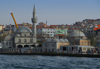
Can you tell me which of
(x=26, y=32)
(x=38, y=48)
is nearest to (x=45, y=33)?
(x=26, y=32)

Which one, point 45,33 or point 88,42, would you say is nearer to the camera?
point 88,42

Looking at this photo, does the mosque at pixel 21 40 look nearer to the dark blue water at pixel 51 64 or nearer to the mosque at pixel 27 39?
the mosque at pixel 27 39

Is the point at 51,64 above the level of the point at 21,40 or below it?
below

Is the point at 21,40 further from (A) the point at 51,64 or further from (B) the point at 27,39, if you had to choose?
(A) the point at 51,64

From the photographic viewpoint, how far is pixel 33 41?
348 feet

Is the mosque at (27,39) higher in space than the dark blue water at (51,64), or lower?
higher

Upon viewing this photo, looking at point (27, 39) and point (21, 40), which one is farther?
point (27, 39)

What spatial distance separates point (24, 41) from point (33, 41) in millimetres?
2732

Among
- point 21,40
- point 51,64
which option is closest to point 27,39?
point 21,40

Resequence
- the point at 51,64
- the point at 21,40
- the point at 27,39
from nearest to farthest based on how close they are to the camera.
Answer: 1. the point at 51,64
2. the point at 21,40
3. the point at 27,39

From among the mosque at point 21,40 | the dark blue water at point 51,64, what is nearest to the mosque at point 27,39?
the mosque at point 21,40

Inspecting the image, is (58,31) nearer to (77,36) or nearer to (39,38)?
(39,38)

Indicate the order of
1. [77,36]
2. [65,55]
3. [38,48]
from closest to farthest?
[65,55] → [38,48] → [77,36]

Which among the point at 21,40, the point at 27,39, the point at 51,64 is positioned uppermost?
the point at 27,39
